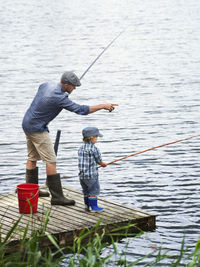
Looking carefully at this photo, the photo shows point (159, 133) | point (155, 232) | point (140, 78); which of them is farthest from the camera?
point (140, 78)

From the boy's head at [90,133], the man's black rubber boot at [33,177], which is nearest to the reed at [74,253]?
the boy's head at [90,133]

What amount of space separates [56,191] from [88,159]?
0.67m

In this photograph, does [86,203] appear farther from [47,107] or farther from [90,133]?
[47,107]

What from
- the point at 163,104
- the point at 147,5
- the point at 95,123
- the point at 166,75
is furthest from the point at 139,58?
the point at 147,5

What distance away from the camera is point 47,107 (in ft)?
26.4

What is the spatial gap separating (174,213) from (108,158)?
10.8ft

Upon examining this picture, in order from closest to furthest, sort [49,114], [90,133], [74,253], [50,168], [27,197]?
[74,253] < [27,197] < [90,133] < [49,114] < [50,168]

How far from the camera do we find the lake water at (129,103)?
9.77m

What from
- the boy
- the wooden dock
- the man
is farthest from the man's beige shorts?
the wooden dock

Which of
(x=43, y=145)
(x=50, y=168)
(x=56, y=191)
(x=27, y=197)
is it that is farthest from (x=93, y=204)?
(x=43, y=145)

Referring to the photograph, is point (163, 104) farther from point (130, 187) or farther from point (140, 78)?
point (130, 187)

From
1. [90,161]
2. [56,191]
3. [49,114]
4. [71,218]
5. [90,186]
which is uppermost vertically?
[49,114]

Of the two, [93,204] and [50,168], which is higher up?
[50,168]

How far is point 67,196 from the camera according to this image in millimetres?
8812
